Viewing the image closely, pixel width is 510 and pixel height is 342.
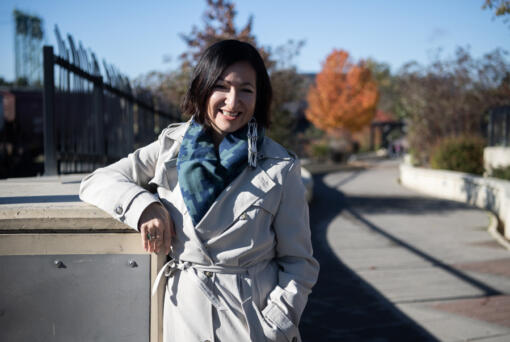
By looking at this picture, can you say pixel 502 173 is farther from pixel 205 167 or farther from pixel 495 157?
pixel 205 167

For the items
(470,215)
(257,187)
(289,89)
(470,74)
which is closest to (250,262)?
(257,187)

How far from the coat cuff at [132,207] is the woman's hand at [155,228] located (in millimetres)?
19

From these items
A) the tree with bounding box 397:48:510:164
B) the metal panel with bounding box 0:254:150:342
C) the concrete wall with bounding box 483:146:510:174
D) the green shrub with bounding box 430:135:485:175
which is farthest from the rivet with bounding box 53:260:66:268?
the tree with bounding box 397:48:510:164

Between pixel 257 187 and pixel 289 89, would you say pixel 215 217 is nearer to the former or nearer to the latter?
pixel 257 187

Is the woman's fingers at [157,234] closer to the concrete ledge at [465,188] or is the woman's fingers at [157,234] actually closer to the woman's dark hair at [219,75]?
the woman's dark hair at [219,75]

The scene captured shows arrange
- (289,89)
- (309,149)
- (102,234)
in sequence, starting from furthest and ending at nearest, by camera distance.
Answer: (309,149), (289,89), (102,234)

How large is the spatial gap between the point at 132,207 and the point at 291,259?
24.8 inches

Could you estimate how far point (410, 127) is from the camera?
69.6 ft

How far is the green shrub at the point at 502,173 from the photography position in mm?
11073

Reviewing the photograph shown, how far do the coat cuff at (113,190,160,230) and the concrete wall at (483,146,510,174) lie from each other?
12.4 meters

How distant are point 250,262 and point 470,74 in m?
20.6

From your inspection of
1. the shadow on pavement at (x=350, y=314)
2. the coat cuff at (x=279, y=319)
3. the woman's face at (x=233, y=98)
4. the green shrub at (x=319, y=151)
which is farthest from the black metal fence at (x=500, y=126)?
the green shrub at (x=319, y=151)

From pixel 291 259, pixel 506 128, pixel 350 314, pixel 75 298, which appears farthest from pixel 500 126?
pixel 75 298

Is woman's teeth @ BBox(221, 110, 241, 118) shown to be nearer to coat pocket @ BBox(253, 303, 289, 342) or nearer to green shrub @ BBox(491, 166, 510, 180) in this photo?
coat pocket @ BBox(253, 303, 289, 342)
